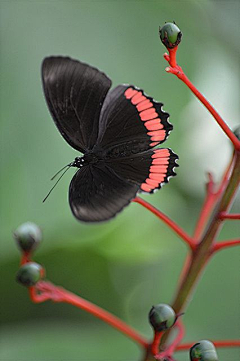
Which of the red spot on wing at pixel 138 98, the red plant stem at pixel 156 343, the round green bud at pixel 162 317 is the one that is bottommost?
the red plant stem at pixel 156 343

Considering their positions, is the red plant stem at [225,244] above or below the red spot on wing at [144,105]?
below

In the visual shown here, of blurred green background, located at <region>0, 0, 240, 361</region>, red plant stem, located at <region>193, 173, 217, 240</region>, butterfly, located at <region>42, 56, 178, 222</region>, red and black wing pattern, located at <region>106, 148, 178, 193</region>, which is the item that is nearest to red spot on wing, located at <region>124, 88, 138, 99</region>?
butterfly, located at <region>42, 56, 178, 222</region>

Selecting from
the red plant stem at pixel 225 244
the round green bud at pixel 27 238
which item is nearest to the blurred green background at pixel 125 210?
the round green bud at pixel 27 238

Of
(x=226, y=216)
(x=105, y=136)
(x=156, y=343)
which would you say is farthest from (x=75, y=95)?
(x=156, y=343)

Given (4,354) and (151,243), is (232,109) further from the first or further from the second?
(4,354)

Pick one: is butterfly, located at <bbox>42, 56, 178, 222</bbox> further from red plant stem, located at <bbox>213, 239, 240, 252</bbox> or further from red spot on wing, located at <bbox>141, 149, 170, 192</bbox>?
red plant stem, located at <bbox>213, 239, 240, 252</bbox>

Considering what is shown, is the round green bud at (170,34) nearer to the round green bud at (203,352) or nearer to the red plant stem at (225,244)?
the red plant stem at (225,244)
